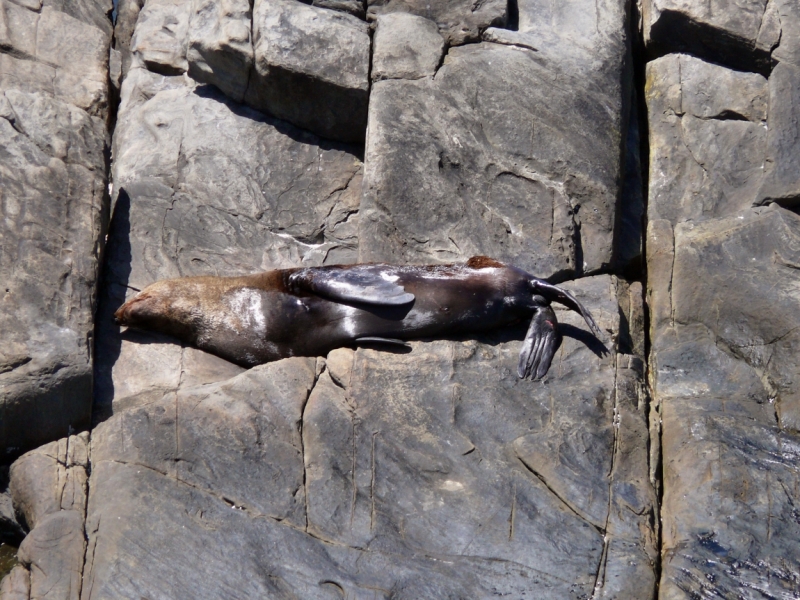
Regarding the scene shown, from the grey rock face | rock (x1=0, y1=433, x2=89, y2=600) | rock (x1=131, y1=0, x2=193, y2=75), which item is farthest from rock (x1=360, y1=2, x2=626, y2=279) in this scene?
rock (x1=0, y1=433, x2=89, y2=600)

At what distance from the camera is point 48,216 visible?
7.12 meters

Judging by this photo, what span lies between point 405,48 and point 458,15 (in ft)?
2.16

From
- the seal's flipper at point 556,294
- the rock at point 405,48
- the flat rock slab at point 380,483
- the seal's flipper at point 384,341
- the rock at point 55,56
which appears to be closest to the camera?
the flat rock slab at point 380,483

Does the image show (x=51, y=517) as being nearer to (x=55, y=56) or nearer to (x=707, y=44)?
(x=55, y=56)

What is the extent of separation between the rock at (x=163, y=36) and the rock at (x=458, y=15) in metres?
1.79

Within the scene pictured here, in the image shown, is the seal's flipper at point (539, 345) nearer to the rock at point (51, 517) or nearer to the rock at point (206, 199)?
the rock at point (206, 199)

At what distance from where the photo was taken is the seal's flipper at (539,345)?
6562mm

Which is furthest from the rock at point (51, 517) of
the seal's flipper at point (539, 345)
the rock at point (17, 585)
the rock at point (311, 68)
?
the rock at point (311, 68)

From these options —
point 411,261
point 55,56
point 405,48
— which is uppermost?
point 405,48

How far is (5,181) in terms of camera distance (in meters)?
7.19

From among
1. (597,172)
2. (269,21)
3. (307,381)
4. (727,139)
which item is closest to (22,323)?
(307,381)

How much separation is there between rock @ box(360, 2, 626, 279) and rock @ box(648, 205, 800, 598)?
691mm

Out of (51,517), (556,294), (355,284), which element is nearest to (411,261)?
(355,284)

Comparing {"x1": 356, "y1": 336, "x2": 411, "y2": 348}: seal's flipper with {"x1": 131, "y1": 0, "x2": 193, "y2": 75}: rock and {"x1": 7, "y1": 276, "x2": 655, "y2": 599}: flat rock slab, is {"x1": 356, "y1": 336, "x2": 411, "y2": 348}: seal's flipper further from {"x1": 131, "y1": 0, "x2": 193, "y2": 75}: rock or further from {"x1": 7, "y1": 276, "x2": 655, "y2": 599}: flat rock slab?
{"x1": 131, "y1": 0, "x2": 193, "y2": 75}: rock
